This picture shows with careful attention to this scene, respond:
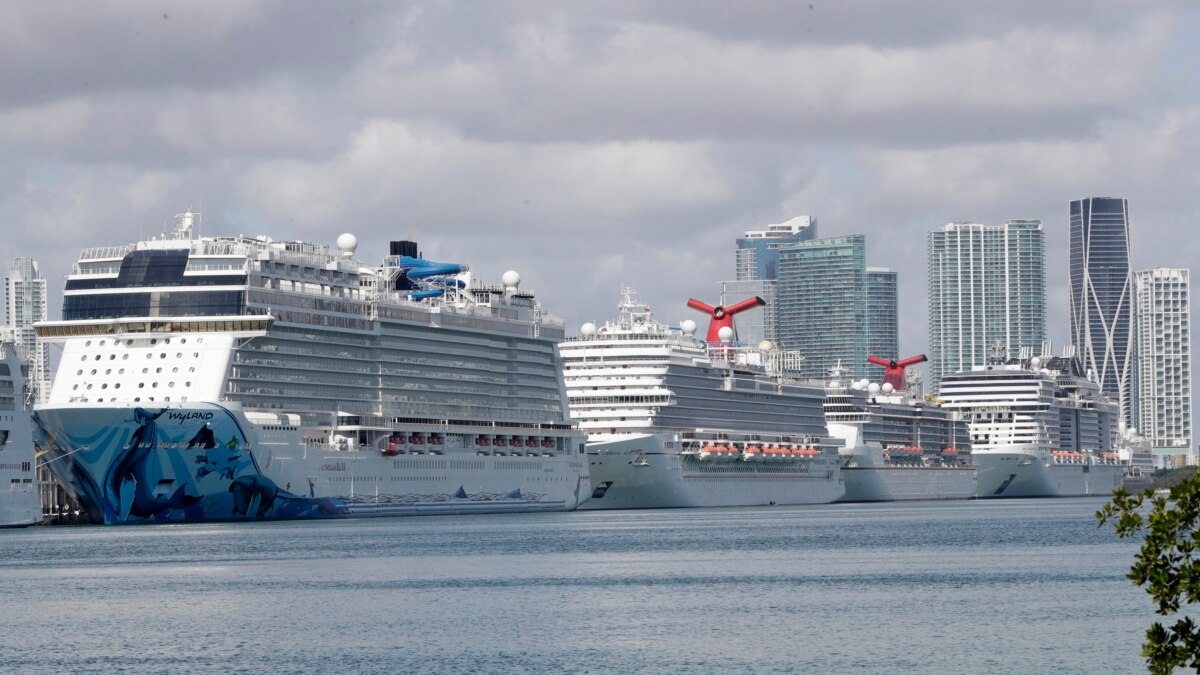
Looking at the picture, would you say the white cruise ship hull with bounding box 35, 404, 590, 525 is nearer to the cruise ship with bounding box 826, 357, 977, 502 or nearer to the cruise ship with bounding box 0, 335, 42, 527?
the cruise ship with bounding box 0, 335, 42, 527

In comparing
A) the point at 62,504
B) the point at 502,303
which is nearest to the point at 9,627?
the point at 62,504

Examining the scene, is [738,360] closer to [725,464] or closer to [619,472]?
[725,464]

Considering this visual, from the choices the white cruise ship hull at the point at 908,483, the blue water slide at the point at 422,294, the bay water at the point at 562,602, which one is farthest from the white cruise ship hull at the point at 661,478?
the bay water at the point at 562,602

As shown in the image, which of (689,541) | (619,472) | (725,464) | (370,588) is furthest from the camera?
(725,464)

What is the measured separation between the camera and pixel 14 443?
310 ft

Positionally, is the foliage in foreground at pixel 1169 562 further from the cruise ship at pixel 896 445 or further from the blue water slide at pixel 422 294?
the cruise ship at pixel 896 445

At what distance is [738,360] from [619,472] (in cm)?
2532

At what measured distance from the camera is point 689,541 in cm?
8875

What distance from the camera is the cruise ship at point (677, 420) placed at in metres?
136

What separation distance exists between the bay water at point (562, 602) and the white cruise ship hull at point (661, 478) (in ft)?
129

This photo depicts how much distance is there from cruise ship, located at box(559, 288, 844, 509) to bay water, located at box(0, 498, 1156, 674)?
4035 cm

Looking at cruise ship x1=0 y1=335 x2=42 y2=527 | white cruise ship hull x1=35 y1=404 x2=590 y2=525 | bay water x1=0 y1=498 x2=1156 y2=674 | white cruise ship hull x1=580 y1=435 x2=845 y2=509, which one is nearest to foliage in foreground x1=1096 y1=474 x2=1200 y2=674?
bay water x1=0 y1=498 x2=1156 y2=674

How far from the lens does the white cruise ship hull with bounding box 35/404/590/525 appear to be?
307 ft

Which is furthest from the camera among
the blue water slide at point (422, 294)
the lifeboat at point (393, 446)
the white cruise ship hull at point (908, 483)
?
the white cruise ship hull at point (908, 483)
